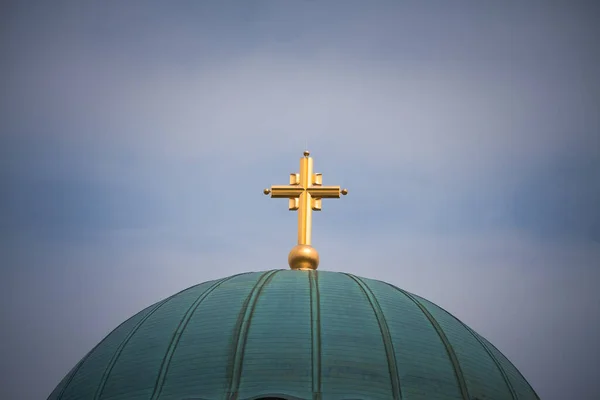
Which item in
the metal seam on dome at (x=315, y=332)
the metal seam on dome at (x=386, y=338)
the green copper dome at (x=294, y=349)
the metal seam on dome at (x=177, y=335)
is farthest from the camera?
the metal seam on dome at (x=177, y=335)

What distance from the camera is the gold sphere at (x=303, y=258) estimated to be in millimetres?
27281

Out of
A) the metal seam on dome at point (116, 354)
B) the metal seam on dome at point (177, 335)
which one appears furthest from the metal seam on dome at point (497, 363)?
the metal seam on dome at point (116, 354)

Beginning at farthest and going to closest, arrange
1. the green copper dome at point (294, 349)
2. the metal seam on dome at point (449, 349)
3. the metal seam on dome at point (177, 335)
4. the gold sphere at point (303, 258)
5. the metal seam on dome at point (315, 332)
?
1. the gold sphere at point (303, 258)
2. the metal seam on dome at point (449, 349)
3. the metal seam on dome at point (177, 335)
4. the green copper dome at point (294, 349)
5. the metal seam on dome at point (315, 332)

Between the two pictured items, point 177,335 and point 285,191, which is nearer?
point 177,335

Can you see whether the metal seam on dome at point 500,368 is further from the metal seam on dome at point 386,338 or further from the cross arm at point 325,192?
the cross arm at point 325,192

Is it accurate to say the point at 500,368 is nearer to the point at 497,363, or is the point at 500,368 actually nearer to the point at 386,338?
the point at 497,363

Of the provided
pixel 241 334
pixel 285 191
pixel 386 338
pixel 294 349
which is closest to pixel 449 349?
pixel 386 338

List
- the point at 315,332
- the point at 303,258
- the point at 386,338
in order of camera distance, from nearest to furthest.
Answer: the point at 315,332, the point at 386,338, the point at 303,258

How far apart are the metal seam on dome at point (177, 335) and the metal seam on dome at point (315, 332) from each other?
1.98 metres

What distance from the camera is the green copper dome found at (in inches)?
882

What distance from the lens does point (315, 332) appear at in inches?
920

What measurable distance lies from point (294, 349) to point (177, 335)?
2.39 metres

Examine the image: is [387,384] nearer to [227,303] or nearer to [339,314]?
[339,314]

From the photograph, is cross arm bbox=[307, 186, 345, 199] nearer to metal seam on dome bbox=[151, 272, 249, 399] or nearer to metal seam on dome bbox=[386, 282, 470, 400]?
metal seam on dome bbox=[151, 272, 249, 399]
